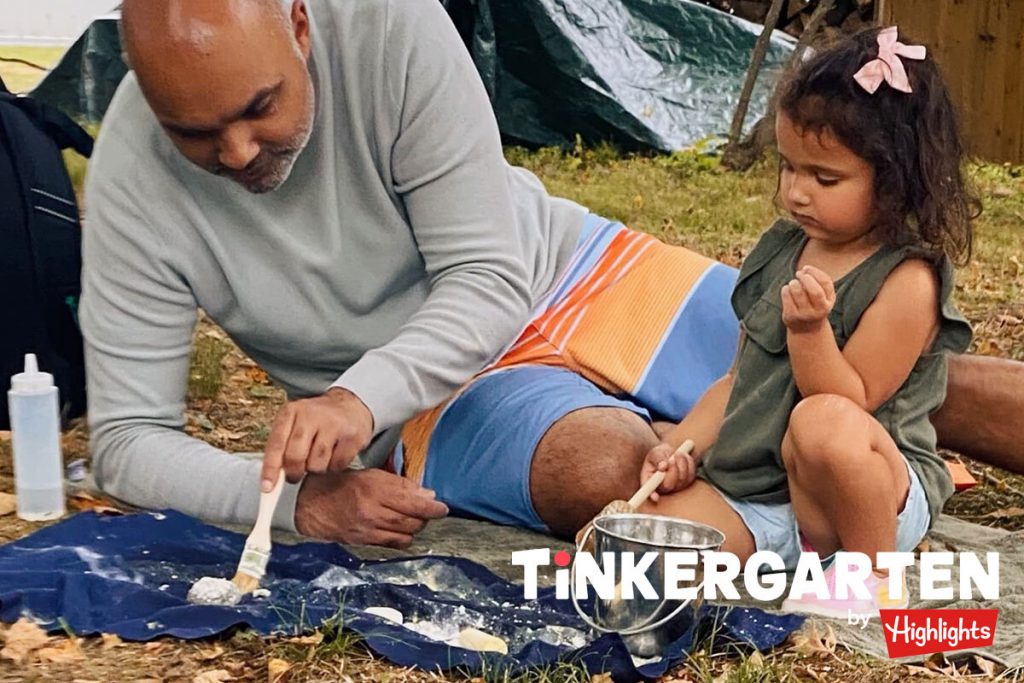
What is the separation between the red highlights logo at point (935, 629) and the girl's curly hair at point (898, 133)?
538 mm

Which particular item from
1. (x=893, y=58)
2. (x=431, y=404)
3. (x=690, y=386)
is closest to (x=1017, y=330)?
(x=690, y=386)

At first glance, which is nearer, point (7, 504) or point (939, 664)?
point (939, 664)

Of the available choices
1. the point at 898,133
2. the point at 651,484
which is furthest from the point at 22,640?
the point at 898,133

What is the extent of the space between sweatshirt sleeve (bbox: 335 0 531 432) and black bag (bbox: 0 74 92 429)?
42.4 inches

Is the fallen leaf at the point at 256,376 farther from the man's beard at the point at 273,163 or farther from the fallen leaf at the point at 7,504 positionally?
the man's beard at the point at 273,163

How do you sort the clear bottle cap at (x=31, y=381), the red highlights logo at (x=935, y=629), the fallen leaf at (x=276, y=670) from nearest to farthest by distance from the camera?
1. the fallen leaf at (x=276, y=670)
2. the red highlights logo at (x=935, y=629)
3. the clear bottle cap at (x=31, y=381)

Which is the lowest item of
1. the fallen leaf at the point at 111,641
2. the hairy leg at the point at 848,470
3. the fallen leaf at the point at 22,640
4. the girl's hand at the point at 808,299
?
the fallen leaf at the point at 22,640

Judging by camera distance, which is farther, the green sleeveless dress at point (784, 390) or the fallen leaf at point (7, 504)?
the fallen leaf at point (7, 504)

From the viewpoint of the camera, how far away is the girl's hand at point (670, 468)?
7.70ft

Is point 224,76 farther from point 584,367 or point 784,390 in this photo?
point 784,390

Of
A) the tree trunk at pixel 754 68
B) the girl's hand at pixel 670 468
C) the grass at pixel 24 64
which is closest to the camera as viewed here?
the girl's hand at pixel 670 468

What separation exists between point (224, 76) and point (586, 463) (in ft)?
→ 2.74

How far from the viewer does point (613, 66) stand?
24.1 feet

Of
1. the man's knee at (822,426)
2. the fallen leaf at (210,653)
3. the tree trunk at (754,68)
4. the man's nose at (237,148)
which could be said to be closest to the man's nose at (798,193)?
the man's knee at (822,426)
